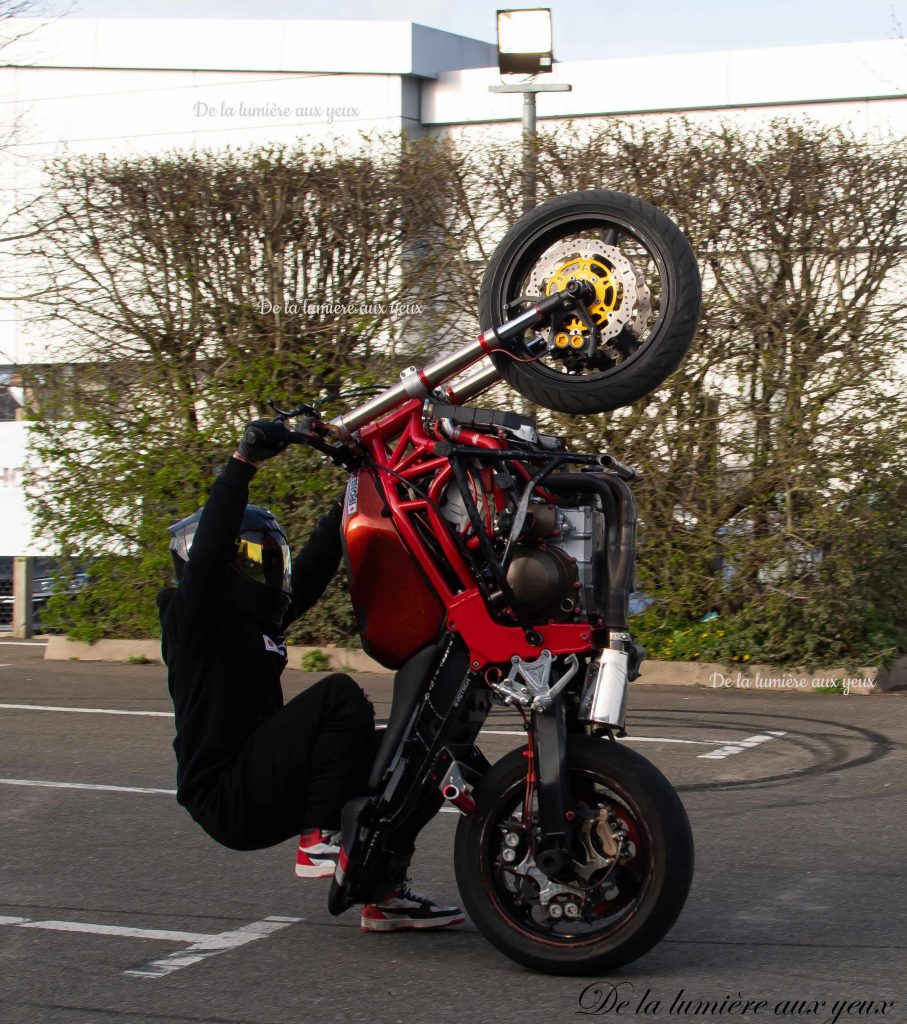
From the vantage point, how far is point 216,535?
4426 millimetres

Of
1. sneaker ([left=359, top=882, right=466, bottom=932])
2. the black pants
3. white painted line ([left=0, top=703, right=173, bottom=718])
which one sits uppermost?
the black pants

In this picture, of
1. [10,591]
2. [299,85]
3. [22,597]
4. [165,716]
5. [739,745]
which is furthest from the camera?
[299,85]

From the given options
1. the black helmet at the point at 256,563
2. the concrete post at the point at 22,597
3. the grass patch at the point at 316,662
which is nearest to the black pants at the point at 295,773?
the black helmet at the point at 256,563

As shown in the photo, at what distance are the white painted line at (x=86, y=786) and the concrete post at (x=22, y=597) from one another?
307 inches

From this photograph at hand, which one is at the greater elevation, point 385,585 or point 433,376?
point 433,376

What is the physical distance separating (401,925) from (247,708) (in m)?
0.93

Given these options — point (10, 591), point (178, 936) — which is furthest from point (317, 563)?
point (10, 591)

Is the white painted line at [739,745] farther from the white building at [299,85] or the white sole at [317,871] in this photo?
the white building at [299,85]

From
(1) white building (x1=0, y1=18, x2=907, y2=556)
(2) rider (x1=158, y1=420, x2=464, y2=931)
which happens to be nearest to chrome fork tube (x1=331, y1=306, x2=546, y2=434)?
(2) rider (x1=158, y1=420, x2=464, y2=931)

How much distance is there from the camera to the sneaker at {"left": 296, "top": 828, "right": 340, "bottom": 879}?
456cm

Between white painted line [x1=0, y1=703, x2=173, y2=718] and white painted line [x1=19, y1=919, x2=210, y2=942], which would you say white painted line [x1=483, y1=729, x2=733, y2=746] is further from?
white painted line [x1=19, y1=919, x2=210, y2=942]

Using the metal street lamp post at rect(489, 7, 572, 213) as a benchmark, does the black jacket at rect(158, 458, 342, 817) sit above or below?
below

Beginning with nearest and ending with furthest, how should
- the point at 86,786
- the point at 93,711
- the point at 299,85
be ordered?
1. the point at 86,786
2. the point at 93,711
3. the point at 299,85

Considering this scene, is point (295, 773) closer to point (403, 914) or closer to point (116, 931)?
point (403, 914)
